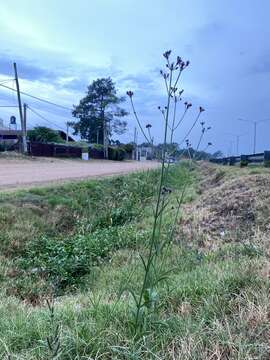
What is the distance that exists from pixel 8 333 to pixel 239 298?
1646mm

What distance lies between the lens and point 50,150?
47.7 meters

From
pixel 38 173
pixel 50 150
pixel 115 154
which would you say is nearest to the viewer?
pixel 38 173

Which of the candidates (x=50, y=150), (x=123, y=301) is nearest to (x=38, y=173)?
(x=123, y=301)

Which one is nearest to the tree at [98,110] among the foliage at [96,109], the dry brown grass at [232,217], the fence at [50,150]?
the foliage at [96,109]

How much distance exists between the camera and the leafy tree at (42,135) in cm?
5722

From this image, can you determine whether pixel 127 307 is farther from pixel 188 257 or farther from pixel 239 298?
pixel 188 257

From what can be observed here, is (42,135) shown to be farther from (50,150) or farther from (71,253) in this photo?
(71,253)

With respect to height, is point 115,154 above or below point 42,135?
below

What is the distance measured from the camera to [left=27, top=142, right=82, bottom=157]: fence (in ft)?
149

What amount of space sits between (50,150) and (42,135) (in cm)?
1063

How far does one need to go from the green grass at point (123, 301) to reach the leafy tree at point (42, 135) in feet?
165

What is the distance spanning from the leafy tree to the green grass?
165 ft

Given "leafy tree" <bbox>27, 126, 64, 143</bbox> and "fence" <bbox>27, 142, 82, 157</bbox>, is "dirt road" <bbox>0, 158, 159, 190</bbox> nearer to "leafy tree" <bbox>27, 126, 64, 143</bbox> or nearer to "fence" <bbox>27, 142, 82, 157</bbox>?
"fence" <bbox>27, 142, 82, 157</bbox>

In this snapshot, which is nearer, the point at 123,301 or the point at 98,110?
the point at 123,301
